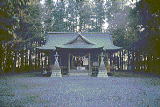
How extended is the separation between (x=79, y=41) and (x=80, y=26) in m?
31.0

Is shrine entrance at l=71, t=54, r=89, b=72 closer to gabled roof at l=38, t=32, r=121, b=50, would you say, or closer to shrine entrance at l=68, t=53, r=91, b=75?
shrine entrance at l=68, t=53, r=91, b=75

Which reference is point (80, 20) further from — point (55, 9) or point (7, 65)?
point (7, 65)

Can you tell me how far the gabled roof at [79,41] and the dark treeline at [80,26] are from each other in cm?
407

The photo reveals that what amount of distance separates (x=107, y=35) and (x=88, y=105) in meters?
31.9

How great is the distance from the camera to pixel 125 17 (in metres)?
56.6

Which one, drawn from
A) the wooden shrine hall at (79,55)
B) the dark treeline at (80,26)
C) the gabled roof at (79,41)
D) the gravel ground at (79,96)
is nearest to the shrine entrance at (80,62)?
the wooden shrine hall at (79,55)

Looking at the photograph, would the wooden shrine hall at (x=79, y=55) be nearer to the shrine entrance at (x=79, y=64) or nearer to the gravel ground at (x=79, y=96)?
the shrine entrance at (x=79, y=64)

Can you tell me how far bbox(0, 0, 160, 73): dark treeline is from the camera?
2732 cm

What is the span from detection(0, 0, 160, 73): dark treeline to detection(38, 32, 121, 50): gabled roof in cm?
407

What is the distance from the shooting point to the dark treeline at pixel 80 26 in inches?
1075

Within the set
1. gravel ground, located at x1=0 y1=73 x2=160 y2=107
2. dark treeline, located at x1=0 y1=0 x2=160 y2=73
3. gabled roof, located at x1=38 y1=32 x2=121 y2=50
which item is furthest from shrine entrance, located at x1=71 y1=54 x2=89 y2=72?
gravel ground, located at x1=0 y1=73 x2=160 y2=107

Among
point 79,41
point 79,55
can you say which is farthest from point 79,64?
point 79,41

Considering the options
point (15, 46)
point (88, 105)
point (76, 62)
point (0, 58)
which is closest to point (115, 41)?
point (76, 62)

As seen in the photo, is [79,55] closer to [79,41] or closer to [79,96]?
[79,41]
